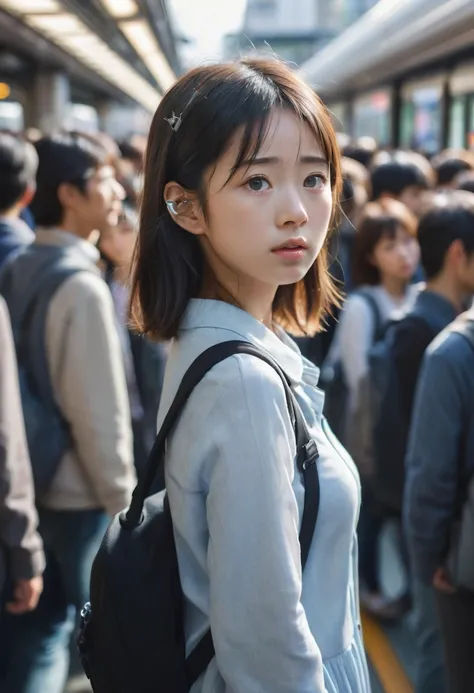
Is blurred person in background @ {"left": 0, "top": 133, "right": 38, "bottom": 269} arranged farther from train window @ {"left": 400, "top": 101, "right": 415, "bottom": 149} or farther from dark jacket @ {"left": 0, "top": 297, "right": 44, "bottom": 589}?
train window @ {"left": 400, "top": 101, "right": 415, "bottom": 149}

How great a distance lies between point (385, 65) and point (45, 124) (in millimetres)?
7481

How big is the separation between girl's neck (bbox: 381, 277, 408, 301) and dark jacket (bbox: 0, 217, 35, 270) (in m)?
1.41

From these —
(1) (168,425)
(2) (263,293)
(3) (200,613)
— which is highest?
(2) (263,293)

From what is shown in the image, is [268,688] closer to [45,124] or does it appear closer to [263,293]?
[263,293]

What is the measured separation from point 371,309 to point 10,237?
1382 mm

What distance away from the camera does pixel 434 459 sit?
2.10m

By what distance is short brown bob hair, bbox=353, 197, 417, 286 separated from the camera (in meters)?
3.63

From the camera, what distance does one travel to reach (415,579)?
90.9 inches

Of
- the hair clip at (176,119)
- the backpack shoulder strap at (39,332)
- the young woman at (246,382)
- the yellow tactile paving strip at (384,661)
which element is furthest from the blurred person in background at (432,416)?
the hair clip at (176,119)

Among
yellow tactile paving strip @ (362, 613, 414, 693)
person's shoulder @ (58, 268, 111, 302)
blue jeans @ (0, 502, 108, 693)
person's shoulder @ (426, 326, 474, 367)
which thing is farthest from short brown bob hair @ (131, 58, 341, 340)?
yellow tactile paving strip @ (362, 613, 414, 693)

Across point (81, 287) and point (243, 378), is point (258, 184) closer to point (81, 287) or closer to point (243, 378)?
point (243, 378)

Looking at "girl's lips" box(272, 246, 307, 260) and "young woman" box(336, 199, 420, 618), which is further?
"young woman" box(336, 199, 420, 618)

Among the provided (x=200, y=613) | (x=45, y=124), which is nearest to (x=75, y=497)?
(x=200, y=613)

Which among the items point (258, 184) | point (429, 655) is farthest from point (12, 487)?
point (429, 655)
